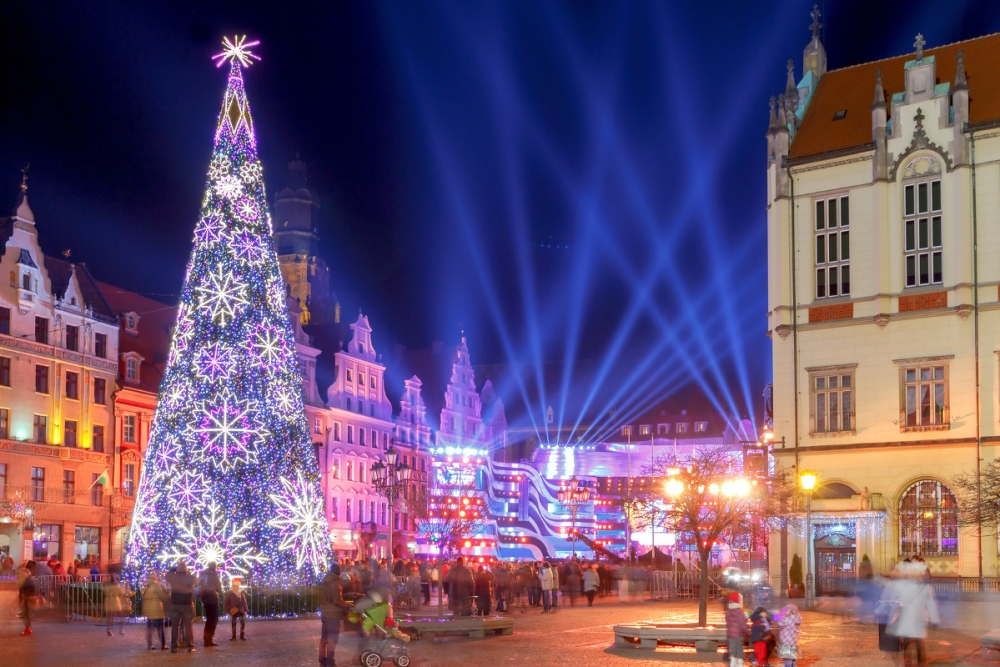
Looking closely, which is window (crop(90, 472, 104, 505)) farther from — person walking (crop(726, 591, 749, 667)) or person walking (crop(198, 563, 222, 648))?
person walking (crop(726, 591, 749, 667))

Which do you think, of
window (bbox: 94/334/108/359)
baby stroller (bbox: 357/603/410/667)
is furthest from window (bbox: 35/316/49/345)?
baby stroller (bbox: 357/603/410/667)

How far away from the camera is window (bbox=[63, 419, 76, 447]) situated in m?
60.2

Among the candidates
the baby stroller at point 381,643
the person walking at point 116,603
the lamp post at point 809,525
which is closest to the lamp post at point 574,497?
the lamp post at point 809,525

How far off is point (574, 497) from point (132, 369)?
1008 inches

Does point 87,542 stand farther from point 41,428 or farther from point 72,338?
point 72,338

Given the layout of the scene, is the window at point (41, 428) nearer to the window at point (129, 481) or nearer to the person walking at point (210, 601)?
the window at point (129, 481)

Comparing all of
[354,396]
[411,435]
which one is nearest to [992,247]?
[354,396]

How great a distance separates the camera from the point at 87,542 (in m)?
60.1

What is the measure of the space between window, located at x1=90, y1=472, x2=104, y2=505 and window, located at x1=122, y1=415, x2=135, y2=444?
347 centimetres

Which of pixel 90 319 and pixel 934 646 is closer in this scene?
pixel 934 646

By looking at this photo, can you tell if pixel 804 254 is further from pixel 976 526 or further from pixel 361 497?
pixel 361 497

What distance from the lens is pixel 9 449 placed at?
2215 inches

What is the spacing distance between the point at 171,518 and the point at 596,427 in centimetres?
10023

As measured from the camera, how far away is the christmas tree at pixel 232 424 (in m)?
32.3
